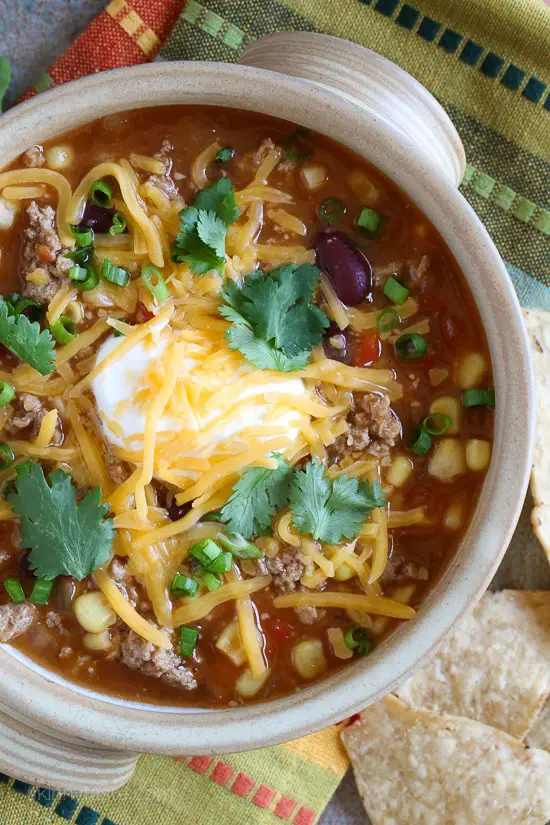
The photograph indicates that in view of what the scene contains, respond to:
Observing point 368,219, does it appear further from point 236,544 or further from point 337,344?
point 236,544

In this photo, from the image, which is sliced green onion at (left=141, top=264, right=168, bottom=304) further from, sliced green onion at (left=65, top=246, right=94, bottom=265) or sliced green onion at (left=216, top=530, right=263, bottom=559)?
sliced green onion at (left=216, top=530, right=263, bottom=559)

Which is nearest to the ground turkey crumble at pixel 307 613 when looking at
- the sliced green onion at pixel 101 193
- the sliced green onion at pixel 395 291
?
the sliced green onion at pixel 395 291

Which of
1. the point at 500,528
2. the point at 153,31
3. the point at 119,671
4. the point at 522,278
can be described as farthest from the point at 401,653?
the point at 153,31

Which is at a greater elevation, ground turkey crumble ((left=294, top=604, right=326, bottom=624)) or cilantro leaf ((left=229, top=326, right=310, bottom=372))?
cilantro leaf ((left=229, top=326, right=310, bottom=372))

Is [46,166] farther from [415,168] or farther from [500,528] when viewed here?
[500,528]

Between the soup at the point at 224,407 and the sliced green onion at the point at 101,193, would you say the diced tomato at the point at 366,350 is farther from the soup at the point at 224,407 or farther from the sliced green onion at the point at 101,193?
the sliced green onion at the point at 101,193

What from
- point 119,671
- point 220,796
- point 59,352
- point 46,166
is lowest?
point 220,796

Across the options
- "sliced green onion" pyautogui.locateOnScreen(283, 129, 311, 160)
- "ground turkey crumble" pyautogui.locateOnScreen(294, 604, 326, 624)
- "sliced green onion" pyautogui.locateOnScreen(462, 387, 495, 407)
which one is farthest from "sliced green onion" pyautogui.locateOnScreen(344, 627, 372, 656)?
"sliced green onion" pyautogui.locateOnScreen(283, 129, 311, 160)

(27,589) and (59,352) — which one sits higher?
(59,352)
